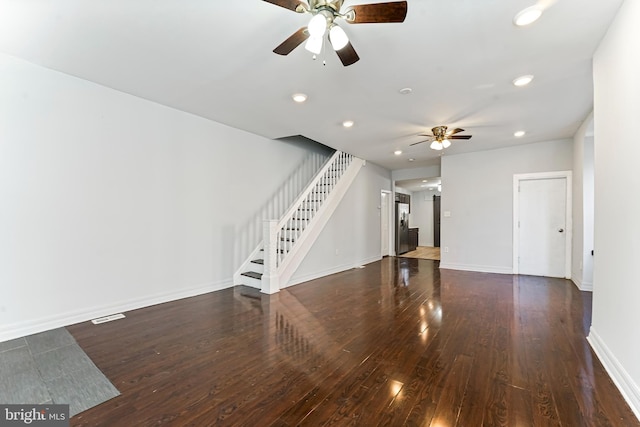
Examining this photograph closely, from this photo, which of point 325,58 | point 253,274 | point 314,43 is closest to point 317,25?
point 314,43

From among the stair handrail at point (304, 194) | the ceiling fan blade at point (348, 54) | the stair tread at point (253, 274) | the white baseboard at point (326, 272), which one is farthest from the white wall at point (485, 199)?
the ceiling fan blade at point (348, 54)

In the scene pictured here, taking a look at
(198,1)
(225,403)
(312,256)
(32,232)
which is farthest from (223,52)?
(312,256)

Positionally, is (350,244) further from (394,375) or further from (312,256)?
(394,375)

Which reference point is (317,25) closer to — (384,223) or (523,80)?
(523,80)

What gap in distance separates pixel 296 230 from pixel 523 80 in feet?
12.4

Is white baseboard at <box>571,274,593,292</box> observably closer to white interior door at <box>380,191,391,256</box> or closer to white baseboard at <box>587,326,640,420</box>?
white baseboard at <box>587,326,640,420</box>

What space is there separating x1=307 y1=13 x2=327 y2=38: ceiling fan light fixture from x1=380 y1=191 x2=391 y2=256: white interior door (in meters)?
6.55

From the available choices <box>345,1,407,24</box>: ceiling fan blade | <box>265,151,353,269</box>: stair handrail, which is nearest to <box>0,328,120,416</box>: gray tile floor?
<box>265,151,353,269</box>: stair handrail

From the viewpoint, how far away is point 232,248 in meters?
4.70

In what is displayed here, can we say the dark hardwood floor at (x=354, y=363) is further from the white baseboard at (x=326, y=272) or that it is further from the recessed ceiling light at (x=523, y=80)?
the recessed ceiling light at (x=523, y=80)

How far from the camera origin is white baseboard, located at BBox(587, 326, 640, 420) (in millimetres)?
1723

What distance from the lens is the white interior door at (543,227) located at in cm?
546

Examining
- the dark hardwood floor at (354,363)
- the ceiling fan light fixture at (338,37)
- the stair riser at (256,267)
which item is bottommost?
the dark hardwood floor at (354,363)

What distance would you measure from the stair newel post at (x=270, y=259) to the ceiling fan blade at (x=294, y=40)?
2.65 meters
